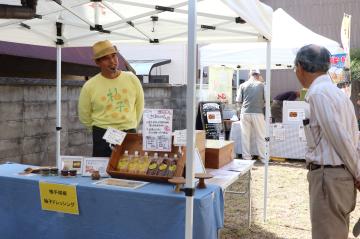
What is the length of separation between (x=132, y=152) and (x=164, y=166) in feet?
0.95

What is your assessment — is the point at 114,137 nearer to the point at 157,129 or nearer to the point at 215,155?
the point at 157,129

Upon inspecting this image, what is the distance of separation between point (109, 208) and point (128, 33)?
281 centimetres

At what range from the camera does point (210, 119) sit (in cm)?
897

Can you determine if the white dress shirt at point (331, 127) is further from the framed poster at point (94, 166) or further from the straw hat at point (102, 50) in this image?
the straw hat at point (102, 50)

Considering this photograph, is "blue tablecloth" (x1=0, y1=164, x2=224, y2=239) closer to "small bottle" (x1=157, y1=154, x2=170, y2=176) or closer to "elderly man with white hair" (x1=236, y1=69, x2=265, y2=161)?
"small bottle" (x1=157, y1=154, x2=170, y2=176)

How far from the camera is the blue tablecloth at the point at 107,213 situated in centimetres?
233

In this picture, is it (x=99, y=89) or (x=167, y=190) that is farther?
(x=99, y=89)

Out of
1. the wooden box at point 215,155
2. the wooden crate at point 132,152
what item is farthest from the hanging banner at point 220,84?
the wooden crate at point 132,152

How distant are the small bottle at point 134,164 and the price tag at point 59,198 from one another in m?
0.38

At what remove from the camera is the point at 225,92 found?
10.6 meters

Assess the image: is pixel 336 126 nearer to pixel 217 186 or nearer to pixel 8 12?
pixel 217 186

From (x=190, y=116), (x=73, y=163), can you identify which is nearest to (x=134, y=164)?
(x=73, y=163)

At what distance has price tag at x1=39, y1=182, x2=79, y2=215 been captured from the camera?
2555 millimetres

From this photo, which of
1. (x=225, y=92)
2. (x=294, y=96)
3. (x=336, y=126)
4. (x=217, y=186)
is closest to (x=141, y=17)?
(x=217, y=186)
